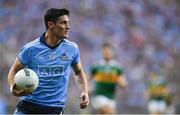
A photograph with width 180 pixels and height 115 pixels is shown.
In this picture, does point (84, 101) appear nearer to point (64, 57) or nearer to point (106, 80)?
point (64, 57)

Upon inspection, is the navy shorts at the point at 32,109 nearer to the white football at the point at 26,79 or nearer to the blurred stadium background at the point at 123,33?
the white football at the point at 26,79

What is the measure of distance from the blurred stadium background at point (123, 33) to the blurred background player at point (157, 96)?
0.58 m

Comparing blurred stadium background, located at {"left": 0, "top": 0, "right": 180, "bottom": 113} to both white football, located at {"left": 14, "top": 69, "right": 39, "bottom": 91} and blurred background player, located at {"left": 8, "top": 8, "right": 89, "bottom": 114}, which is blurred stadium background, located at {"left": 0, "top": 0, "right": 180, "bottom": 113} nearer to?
blurred background player, located at {"left": 8, "top": 8, "right": 89, "bottom": 114}

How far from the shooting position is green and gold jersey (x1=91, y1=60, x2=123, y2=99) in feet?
47.8

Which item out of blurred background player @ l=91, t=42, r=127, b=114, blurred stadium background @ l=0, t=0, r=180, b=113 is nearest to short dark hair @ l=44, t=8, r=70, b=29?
blurred background player @ l=91, t=42, r=127, b=114

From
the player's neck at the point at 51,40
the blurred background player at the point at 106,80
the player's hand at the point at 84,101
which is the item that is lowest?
the player's hand at the point at 84,101

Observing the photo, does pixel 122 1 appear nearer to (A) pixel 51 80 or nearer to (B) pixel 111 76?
(B) pixel 111 76

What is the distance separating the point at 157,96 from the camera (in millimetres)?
21266

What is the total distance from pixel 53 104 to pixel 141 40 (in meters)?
16.6

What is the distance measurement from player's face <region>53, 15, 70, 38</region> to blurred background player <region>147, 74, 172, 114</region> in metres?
13.7

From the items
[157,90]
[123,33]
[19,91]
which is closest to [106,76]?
[157,90]

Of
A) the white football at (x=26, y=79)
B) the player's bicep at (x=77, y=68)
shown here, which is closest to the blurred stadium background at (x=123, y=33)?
the player's bicep at (x=77, y=68)

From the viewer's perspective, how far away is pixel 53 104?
23.7ft

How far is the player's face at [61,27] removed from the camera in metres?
7.25
